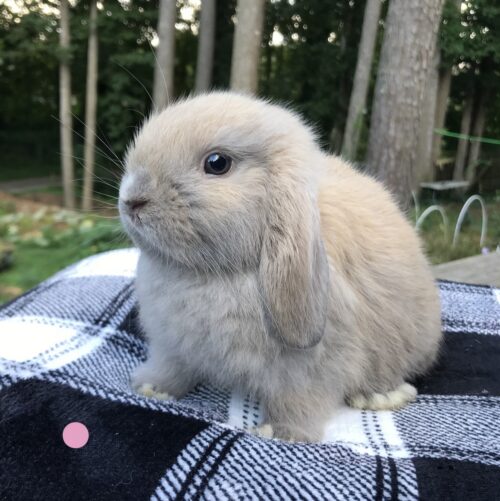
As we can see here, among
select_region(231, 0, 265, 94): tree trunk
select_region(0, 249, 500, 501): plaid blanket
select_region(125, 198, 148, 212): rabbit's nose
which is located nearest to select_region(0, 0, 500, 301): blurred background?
select_region(231, 0, 265, 94): tree trunk

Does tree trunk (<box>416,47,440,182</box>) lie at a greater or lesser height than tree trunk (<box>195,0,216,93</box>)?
→ lesser

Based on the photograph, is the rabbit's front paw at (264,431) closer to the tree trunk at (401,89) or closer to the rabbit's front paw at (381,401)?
the rabbit's front paw at (381,401)

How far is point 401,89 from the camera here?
3293 millimetres

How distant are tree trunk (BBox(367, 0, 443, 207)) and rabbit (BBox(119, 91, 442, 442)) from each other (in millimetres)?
2247

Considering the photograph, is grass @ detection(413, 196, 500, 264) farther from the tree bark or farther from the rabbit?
the tree bark

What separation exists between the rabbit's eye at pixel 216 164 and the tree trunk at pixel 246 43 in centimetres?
246

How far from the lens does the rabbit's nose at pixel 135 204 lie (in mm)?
886

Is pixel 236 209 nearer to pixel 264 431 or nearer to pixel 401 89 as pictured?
pixel 264 431

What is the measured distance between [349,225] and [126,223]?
→ 0.45 metres

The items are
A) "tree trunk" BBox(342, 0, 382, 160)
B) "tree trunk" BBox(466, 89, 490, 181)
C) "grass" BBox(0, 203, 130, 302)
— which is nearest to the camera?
"grass" BBox(0, 203, 130, 302)

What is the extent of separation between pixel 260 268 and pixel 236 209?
113 millimetres

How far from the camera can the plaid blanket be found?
787 mm

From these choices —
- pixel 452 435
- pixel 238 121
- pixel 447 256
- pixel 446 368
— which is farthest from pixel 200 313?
pixel 447 256

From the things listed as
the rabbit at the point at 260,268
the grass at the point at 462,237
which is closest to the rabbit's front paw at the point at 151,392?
the rabbit at the point at 260,268
